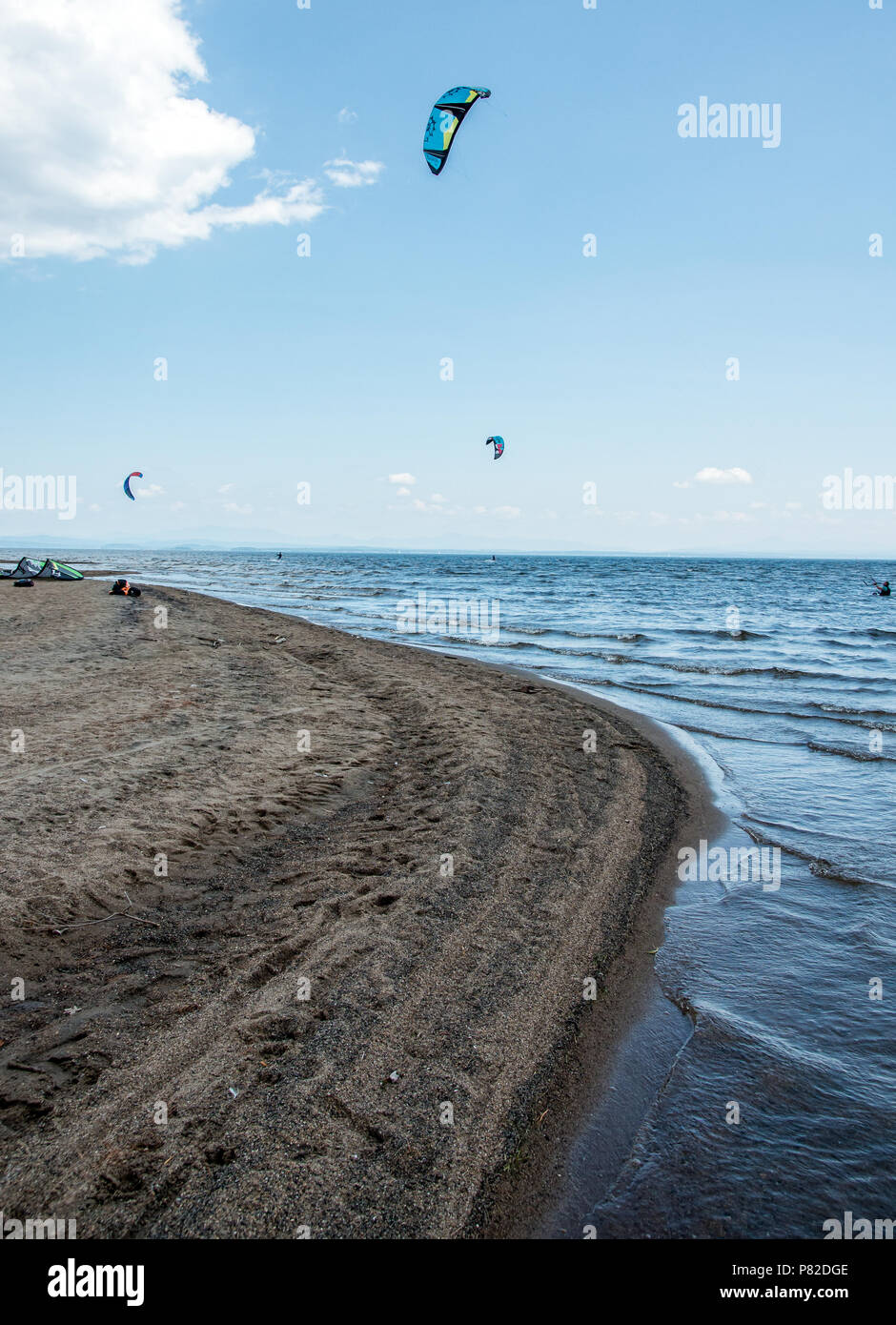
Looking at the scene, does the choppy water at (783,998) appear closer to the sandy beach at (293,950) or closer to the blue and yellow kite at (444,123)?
the sandy beach at (293,950)

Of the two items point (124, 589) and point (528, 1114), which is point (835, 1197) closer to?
point (528, 1114)

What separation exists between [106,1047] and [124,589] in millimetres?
26468

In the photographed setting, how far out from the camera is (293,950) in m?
4.93

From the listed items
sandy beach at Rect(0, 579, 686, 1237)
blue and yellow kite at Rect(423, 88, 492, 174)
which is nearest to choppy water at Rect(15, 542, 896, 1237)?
sandy beach at Rect(0, 579, 686, 1237)

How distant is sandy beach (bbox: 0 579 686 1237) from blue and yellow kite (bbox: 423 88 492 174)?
10.7 meters

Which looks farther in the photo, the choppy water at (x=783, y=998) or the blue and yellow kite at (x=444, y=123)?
the blue and yellow kite at (x=444, y=123)

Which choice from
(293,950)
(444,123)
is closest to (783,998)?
(293,950)

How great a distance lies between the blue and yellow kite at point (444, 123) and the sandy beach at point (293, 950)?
10.7 m

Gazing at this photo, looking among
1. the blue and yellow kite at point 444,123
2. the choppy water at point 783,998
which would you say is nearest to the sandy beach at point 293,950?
the choppy water at point 783,998

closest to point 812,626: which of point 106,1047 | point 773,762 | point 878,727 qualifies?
point 878,727

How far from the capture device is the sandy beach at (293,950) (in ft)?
10.4

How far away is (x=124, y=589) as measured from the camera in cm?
2770

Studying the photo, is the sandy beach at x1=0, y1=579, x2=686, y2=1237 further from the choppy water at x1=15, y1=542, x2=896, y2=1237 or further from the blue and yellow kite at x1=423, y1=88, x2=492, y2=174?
the blue and yellow kite at x1=423, y1=88, x2=492, y2=174

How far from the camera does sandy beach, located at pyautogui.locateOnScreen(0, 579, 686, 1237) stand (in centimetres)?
317
